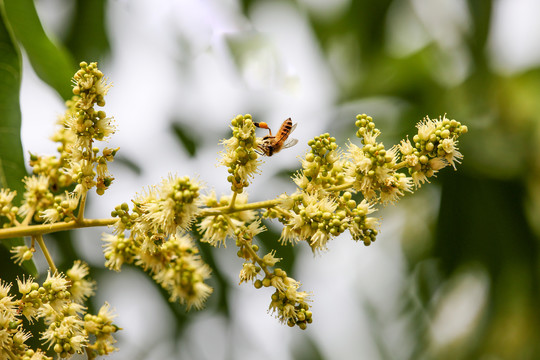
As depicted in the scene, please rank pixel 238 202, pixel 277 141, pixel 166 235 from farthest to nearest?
1. pixel 238 202
2. pixel 277 141
3. pixel 166 235

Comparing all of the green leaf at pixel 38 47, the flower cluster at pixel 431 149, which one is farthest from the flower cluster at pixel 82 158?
the flower cluster at pixel 431 149

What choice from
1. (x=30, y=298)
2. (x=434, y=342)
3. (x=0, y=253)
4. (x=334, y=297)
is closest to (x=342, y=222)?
(x=30, y=298)

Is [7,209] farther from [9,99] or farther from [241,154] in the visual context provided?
[241,154]

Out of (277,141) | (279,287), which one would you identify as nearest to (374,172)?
(277,141)

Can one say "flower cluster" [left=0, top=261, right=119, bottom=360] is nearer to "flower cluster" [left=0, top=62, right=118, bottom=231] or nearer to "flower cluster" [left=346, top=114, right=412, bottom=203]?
"flower cluster" [left=0, top=62, right=118, bottom=231]

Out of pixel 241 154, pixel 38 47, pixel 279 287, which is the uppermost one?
pixel 38 47

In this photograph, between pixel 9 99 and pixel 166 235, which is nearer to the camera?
pixel 166 235

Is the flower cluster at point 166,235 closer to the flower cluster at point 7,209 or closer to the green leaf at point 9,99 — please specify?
the flower cluster at point 7,209
